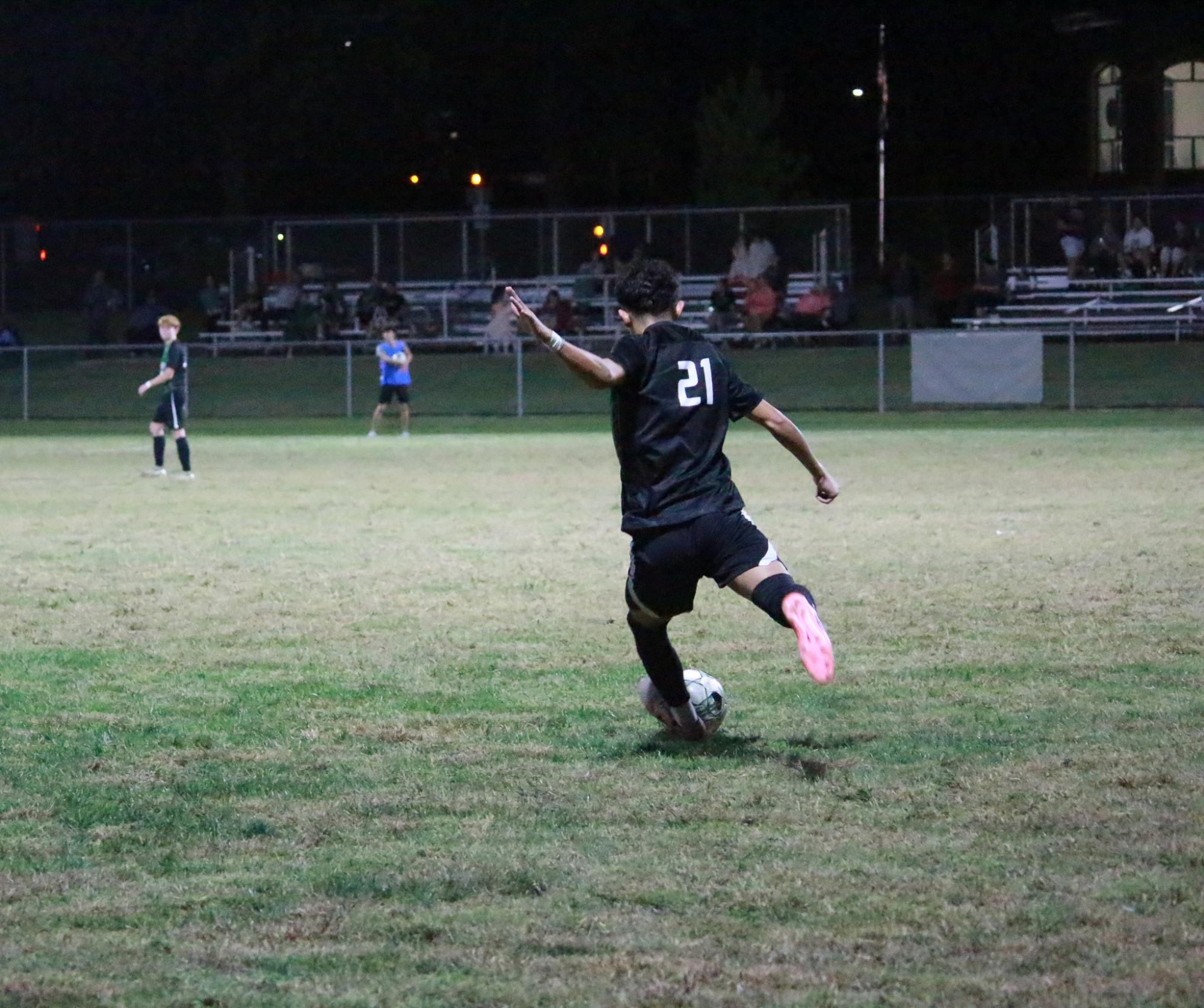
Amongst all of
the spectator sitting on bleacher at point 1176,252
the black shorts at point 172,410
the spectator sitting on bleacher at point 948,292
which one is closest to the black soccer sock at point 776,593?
the black shorts at point 172,410

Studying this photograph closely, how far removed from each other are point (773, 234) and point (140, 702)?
98.3 ft

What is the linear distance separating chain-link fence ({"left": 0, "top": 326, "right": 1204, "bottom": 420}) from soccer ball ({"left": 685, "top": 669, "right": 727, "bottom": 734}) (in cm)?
2364

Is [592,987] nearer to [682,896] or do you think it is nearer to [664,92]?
[682,896]

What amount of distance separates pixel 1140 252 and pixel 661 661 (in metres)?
31.3

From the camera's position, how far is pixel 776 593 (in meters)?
6.35

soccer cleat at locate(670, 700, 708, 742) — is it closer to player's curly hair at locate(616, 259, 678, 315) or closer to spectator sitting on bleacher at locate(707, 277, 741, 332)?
player's curly hair at locate(616, 259, 678, 315)

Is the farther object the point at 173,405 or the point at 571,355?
the point at 173,405

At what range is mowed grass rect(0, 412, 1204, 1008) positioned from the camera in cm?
432

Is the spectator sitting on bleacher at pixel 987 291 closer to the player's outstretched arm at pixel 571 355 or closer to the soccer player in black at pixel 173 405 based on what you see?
the soccer player in black at pixel 173 405

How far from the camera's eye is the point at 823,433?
26547 millimetres

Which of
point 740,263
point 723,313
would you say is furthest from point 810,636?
point 740,263

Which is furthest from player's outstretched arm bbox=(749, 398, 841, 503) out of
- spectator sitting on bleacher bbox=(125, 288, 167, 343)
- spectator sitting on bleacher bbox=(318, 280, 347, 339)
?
spectator sitting on bleacher bbox=(125, 288, 167, 343)

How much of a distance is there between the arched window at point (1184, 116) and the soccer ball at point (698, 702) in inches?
1806

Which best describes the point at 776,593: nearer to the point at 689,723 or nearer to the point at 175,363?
the point at 689,723
